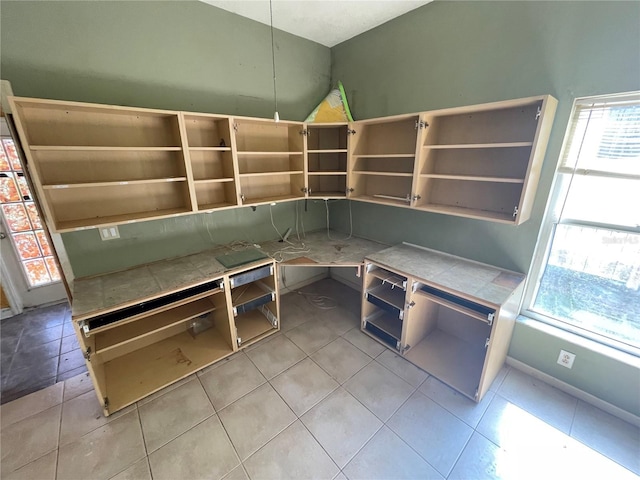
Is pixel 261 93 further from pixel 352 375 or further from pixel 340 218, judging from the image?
pixel 352 375

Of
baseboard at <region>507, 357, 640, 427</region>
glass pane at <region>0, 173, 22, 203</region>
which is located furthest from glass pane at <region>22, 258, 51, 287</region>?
baseboard at <region>507, 357, 640, 427</region>

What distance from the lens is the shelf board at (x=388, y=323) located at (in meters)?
2.45

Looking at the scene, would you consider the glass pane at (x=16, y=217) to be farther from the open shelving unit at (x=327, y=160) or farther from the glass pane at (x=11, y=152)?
the open shelving unit at (x=327, y=160)

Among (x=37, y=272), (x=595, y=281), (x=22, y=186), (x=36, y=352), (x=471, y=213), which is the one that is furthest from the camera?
(x=37, y=272)

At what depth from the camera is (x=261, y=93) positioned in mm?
2635

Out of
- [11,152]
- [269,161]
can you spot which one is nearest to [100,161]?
[269,161]

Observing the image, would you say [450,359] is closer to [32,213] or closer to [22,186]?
[32,213]

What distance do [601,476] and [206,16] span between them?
4.09 metres

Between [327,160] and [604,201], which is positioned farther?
[327,160]

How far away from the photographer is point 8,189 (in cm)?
286

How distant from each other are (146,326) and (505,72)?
128 inches

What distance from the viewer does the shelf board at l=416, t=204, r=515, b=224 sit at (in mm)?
1866

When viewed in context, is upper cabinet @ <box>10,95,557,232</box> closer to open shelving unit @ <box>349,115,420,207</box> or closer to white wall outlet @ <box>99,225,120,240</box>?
open shelving unit @ <box>349,115,420,207</box>

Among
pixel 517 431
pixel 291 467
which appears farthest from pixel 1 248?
pixel 517 431
